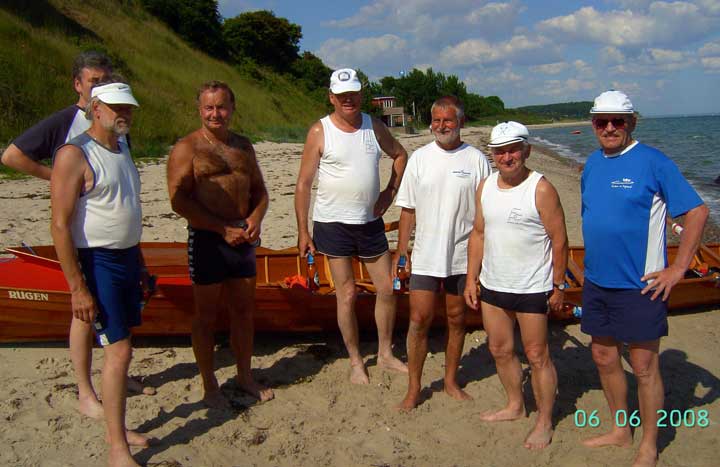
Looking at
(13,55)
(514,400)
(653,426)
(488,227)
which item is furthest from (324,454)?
(13,55)

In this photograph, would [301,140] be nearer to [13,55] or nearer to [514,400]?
[13,55]

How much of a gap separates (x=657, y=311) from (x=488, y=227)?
0.99m

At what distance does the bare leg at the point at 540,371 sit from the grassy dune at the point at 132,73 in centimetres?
1403

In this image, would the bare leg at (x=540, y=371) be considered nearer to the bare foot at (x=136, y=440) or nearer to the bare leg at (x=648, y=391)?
the bare leg at (x=648, y=391)

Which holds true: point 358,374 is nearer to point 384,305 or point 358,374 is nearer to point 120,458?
point 384,305

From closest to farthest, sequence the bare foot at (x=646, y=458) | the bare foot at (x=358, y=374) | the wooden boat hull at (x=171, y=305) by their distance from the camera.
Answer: the bare foot at (x=646, y=458), the bare foot at (x=358, y=374), the wooden boat hull at (x=171, y=305)

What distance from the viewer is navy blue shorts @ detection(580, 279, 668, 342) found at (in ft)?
9.98

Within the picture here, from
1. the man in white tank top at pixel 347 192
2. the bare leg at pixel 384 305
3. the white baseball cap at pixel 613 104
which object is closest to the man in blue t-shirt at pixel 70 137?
the man in white tank top at pixel 347 192

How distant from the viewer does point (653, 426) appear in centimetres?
324

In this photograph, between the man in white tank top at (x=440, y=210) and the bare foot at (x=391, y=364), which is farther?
the bare foot at (x=391, y=364)

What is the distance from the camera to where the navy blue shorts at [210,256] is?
3.70 m

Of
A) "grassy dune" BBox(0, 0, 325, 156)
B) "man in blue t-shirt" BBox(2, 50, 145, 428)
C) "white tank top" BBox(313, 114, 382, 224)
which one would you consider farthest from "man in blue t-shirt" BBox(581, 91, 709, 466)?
"grassy dune" BBox(0, 0, 325, 156)

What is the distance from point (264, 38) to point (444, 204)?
47031 millimetres
